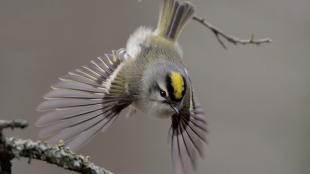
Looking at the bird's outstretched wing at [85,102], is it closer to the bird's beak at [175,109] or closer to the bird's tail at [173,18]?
the bird's beak at [175,109]

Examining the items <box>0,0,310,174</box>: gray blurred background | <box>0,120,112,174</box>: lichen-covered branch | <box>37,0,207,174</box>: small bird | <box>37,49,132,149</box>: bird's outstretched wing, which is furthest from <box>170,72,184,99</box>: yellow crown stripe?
<box>0,0,310,174</box>: gray blurred background

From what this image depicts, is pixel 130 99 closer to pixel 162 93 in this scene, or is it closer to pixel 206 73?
pixel 162 93

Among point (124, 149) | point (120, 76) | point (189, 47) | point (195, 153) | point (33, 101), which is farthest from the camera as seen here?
point (189, 47)

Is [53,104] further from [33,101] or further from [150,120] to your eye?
[150,120]

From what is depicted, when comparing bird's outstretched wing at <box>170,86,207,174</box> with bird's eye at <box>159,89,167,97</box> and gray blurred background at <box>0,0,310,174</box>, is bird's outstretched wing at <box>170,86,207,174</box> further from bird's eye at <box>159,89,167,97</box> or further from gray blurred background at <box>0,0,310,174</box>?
gray blurred background at <box>0,0,310,174</box>

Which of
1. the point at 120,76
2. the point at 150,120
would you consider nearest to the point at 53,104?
the point at 120,76

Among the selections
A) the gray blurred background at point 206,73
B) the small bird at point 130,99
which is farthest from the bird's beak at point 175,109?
the gray blurred background at point 206,73
